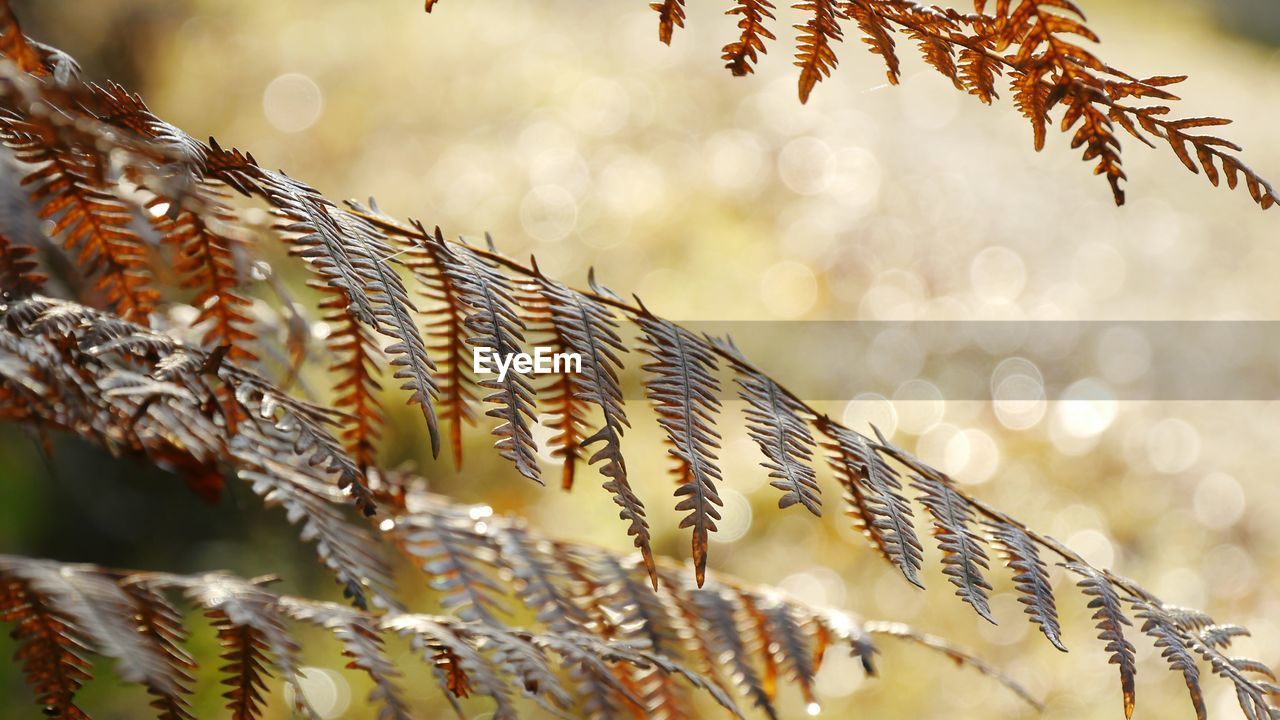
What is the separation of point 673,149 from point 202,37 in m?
2.29

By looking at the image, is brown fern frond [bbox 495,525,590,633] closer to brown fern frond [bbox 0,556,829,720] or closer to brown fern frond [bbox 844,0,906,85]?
brown fern frond [bbox 0,556,829,720]

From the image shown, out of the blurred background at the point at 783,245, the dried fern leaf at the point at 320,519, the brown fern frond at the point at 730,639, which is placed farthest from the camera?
the blurred background at the point at 783,245

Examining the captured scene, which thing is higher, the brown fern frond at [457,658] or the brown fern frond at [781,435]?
the brown fern frond at [781,435]

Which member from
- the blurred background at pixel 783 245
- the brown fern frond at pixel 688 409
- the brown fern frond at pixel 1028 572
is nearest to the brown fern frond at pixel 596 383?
the brown fern frond at pixel 688 409

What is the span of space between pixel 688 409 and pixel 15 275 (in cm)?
47

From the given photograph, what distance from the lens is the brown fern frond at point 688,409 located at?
21.7 inches

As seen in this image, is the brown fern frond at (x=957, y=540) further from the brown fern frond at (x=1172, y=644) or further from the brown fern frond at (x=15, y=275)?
the brown fern frond at (x=15, y=275)

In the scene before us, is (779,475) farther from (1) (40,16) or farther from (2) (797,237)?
(1) (40,16)

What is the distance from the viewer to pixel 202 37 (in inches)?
174

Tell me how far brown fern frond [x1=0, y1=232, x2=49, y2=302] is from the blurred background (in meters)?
1.55

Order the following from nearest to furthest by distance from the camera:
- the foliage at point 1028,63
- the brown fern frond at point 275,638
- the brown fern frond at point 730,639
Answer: the foliage at point 1028,63
the brown fern frond at point 275,638
the brown fern frond at point 730,639

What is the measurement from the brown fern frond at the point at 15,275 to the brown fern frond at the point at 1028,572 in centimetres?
66

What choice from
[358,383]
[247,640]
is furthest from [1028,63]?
[247,640]

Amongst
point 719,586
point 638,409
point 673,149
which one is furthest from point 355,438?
point 673,149
